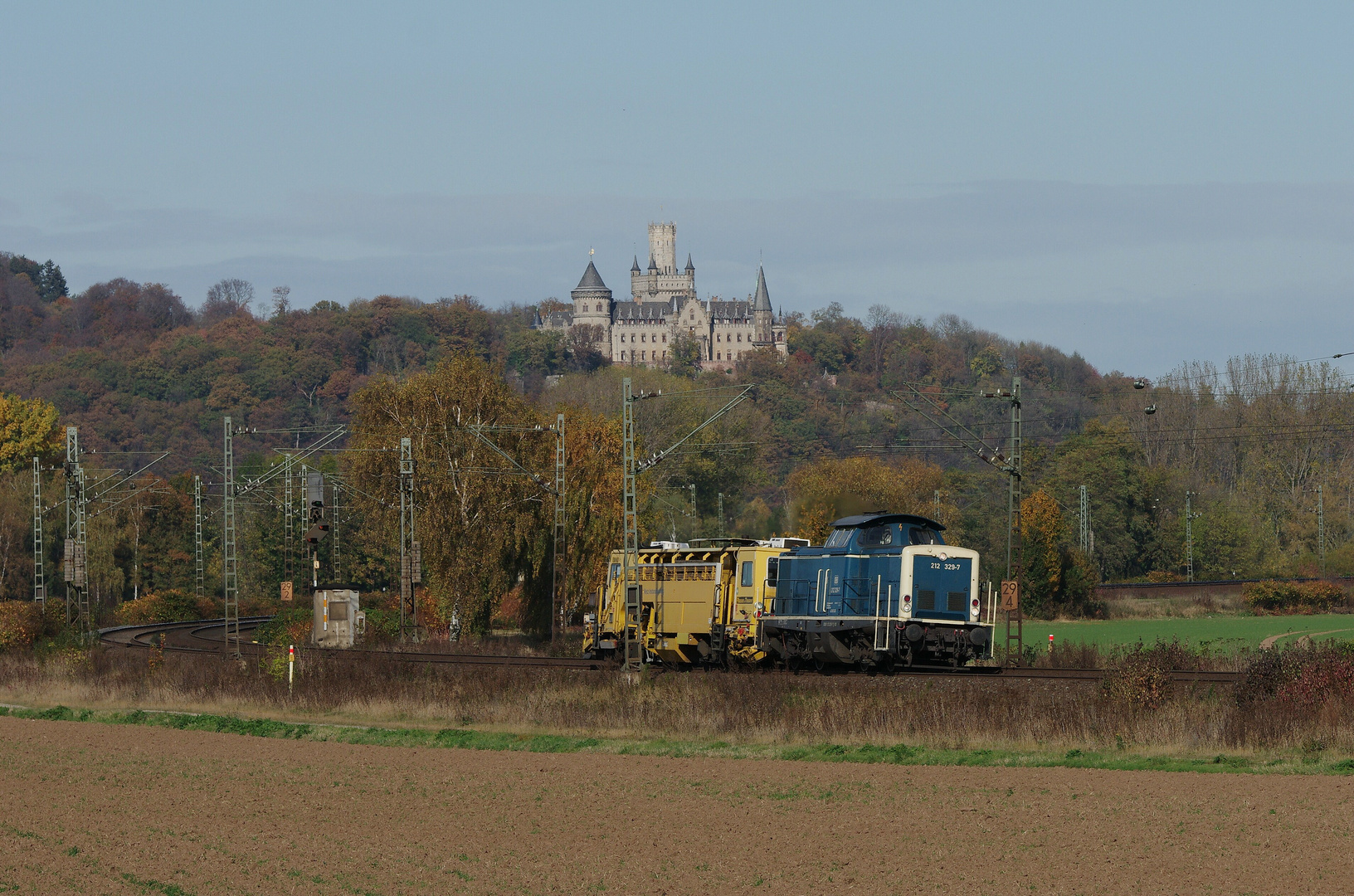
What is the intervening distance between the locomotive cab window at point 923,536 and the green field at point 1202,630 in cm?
2011

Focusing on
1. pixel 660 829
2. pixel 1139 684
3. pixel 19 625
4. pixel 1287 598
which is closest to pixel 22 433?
pixel 19 625

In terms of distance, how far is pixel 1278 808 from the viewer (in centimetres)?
2277

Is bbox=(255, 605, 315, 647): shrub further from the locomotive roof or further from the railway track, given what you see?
the locomotive roof

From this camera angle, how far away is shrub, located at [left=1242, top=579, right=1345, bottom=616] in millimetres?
96062

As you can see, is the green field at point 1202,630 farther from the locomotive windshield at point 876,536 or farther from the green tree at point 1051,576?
the locomotive windshield at point 876,536

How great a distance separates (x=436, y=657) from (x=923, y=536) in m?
18.6

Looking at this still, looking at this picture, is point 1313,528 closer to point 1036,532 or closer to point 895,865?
point 1036,532

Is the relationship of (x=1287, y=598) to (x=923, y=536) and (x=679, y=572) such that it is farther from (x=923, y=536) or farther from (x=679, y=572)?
(x=923, y=536)

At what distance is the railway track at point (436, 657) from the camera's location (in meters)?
34.6

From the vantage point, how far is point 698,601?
145 ft

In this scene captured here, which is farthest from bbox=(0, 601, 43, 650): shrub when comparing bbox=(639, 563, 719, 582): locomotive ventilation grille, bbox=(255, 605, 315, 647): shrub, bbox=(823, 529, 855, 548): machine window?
bbox=(823, 529, 855, 548): machine window

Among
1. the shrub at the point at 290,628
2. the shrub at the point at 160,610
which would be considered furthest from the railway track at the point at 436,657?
the shrub at the point at 160,610

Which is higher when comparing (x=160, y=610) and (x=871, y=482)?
(x=871, y=482)

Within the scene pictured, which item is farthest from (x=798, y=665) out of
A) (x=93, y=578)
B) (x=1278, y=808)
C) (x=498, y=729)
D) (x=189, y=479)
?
(x=189, y=479)
